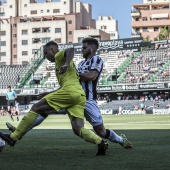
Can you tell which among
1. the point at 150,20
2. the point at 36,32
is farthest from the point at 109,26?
the point at 36,32

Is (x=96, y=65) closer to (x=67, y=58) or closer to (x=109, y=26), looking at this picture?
(x=67, y=58)

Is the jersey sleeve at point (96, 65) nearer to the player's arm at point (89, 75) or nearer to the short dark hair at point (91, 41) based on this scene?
the player's arm at point (89, 75)

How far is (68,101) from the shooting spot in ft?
30.1

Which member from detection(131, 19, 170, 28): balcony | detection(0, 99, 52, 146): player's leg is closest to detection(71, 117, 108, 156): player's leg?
detection(0, 99, 52, 146): player's leg

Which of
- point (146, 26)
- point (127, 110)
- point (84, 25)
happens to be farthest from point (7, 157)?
point (84, 25)

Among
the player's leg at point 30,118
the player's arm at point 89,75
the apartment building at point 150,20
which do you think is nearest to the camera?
the player's leg at point 30,118

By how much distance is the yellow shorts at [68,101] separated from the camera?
30.1 feet

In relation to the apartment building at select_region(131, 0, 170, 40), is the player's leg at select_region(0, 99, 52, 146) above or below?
below

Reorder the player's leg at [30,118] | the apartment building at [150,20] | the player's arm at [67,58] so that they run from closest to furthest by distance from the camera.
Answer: the player's arm at [67,58] → the player's leg at [30,118] → the apartment building at [150,20]

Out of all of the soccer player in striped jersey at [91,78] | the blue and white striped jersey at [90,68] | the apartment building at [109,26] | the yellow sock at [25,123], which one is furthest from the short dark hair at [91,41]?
the apartment building at [109,26]

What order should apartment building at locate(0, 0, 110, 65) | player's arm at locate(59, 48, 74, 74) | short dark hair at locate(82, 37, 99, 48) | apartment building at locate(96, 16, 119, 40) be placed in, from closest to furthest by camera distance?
player's arm at locate(59, 48, 74, 74) → short dark hair at locate(82, 37, 99, 48) → apartment building at locate(0, 0, 110, 65) → apartment building at locate(96, 16, 119, 40)

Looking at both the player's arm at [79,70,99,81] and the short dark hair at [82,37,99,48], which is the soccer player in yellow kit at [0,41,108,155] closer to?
the player's arm at [79,70,99,81]

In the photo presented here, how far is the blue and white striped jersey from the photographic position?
997 cm

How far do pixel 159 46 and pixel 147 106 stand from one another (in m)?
14.6
